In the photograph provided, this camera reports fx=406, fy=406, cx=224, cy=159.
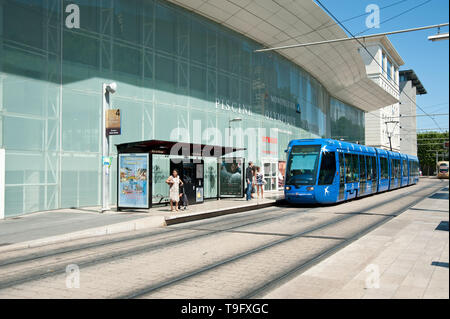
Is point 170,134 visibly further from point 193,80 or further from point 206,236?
point 206,236

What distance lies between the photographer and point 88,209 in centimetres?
1648

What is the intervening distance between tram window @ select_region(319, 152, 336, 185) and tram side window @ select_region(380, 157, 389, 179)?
9.33m

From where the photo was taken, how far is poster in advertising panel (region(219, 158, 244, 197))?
2130cm

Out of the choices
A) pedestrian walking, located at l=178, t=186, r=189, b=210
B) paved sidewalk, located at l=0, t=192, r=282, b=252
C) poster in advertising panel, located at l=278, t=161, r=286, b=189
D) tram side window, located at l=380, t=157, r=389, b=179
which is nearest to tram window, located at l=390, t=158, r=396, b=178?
tram side window, located at l=380, t=157, r=389, b=179

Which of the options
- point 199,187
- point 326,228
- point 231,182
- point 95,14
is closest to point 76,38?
point 95,14

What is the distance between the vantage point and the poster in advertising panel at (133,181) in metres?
15.1

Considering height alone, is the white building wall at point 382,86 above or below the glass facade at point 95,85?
above

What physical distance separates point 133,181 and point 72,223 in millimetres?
3333

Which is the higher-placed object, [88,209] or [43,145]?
[43,145]

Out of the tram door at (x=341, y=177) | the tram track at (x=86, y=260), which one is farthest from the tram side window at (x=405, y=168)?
the tram track at (x=86, y=260)

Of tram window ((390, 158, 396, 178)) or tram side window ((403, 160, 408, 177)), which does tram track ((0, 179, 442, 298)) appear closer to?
tram window ((390, 158, 396, 178))

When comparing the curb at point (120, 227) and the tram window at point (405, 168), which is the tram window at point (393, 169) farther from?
the curb at point (120, 227)
